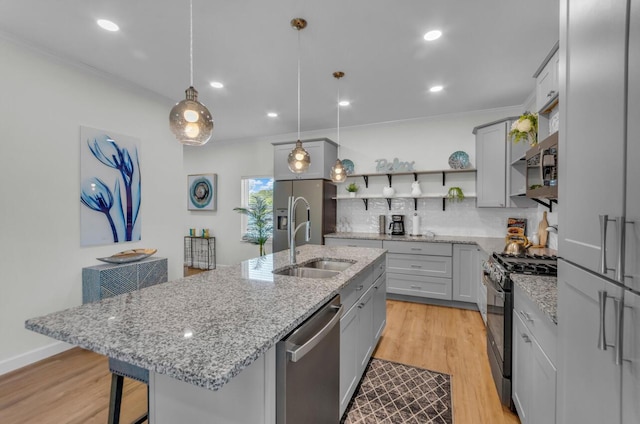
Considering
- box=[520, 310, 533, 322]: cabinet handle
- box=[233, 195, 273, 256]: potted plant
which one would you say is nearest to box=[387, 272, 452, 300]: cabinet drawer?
box=[520, 310, 533, 322]: cabinet handle

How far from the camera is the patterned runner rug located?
1.85 m

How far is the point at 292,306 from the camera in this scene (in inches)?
49.5

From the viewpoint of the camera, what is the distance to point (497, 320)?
207 centimetres

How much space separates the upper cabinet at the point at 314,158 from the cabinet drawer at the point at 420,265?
1698mm

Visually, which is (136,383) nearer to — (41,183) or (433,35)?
(41,183)

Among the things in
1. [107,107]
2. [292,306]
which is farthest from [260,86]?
[292,306]

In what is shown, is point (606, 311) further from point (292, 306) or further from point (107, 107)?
point (107, 107)

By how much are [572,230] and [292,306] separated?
3.72ft

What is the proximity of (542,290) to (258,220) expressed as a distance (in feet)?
15.3

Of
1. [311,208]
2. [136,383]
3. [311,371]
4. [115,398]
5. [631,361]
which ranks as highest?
[311,208]

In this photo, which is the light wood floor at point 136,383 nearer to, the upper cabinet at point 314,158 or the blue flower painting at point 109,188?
the blue flower painting at point 109,188

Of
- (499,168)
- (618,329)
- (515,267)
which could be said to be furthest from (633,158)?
(499,168)

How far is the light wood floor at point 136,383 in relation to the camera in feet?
6.16

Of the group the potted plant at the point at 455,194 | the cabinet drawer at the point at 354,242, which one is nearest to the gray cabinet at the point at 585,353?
the cabinet drawer at the point at 354,242
